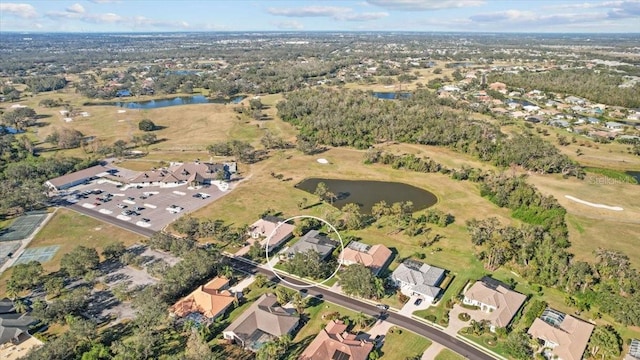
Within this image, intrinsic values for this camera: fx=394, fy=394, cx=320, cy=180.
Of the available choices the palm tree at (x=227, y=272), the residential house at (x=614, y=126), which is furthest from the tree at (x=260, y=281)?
the residential house at (x=614, y=126)

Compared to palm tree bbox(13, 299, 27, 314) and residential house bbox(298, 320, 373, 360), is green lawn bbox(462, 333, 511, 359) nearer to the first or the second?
residential house bbox(298, 320, 373, 360)

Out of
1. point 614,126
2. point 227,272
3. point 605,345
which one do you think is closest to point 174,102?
point 227,272

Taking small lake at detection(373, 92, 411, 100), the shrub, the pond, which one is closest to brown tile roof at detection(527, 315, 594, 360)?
the shrub

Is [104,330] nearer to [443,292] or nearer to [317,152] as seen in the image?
[443,292]

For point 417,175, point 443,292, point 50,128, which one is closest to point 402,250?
point 443,292

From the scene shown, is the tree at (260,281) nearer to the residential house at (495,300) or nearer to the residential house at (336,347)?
the residential house at (336,347)

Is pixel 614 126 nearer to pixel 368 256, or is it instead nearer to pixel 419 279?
pixel 419 279
